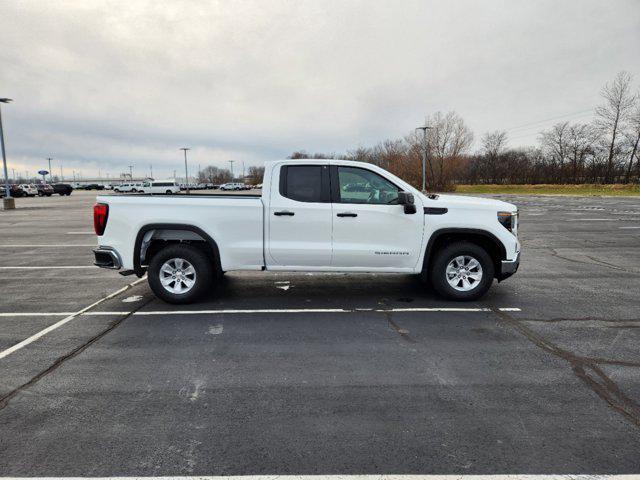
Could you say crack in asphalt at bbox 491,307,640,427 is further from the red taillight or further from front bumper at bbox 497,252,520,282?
the red taillight

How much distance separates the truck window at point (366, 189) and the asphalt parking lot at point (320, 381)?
5.18ft

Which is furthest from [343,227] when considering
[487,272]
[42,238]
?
[42,238]

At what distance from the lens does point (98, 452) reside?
2.87 meters

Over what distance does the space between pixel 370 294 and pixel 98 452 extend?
475cm

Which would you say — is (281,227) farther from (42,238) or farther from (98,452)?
(42,238)

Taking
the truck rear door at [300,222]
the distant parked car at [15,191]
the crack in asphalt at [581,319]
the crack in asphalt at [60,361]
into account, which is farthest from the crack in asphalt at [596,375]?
the distant parked car at [15,191]

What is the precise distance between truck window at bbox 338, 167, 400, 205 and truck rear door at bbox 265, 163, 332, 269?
238mm

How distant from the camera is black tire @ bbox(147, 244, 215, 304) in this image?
623 cm

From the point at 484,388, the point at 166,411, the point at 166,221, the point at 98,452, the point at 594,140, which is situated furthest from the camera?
the point at 594,140

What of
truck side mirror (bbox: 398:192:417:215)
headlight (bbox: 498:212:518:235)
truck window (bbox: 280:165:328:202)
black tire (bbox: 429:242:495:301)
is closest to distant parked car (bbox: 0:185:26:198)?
truck window (bbox: 280:165:328:202)

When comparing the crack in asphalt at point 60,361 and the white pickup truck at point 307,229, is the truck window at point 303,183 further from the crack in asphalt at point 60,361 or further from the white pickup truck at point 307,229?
the crack in asphalt at point 60,361

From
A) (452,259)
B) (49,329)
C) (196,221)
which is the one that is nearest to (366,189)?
(452,259)

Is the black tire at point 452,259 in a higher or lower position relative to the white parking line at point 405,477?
higher

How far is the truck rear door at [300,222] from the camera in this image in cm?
615
